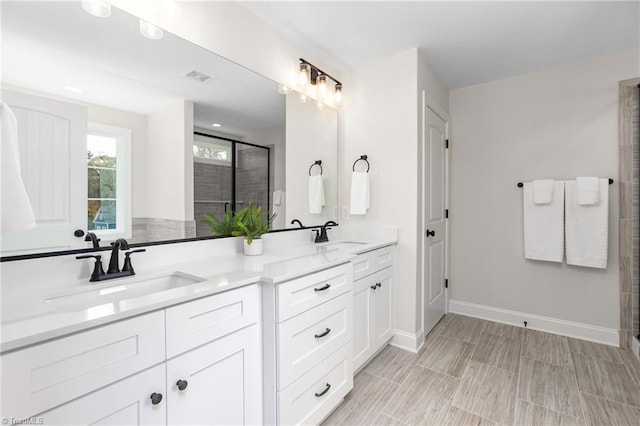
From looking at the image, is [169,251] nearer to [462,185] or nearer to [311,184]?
[311,184]

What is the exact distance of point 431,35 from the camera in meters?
2.16

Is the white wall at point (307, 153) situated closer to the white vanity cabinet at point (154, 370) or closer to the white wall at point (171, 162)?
the white wall at point (171, 162)

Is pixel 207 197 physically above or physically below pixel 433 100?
below

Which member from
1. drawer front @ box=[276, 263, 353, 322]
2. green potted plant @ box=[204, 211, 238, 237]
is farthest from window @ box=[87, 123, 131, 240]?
drawer front @ box=[276, 263, 353, 322]

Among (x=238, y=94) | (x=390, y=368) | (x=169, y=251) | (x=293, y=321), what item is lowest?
(x=390, y=368)

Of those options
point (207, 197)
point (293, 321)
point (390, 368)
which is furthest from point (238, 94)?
point (390, 368)

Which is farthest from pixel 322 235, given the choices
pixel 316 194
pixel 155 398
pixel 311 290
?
pixel 155 398

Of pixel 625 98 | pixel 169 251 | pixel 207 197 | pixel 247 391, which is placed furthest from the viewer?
pixel 625 98

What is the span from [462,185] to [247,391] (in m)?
2.86

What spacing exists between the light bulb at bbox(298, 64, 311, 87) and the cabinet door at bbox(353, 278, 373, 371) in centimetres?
158

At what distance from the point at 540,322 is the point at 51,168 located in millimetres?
3711

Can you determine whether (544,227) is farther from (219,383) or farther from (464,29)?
(219,383)

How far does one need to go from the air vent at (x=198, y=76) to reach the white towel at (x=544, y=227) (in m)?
2.87

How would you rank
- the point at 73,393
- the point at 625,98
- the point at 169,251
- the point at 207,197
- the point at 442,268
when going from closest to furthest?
the point at 73,393
the point at 169,251
the point at 207,197
the point at 625,98
the point at 442,268
